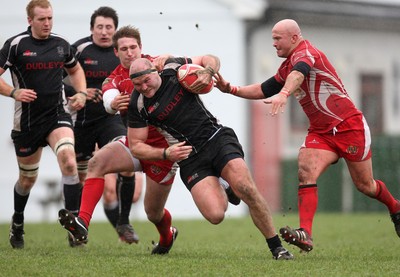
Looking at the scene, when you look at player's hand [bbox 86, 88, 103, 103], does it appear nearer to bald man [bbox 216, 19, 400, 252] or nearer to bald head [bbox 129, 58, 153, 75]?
bald man [bbox 216, 19, 400, 252]

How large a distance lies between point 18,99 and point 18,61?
49 cm

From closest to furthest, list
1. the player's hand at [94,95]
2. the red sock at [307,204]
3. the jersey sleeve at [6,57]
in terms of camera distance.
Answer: the red sock at [307,204] < the jersey sleeve at [6,57] < the player's hand at [94,95]

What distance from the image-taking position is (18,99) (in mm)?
10758

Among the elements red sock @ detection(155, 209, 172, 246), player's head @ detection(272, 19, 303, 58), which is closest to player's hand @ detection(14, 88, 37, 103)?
red sock @ detection(155, 209, 172, 246)

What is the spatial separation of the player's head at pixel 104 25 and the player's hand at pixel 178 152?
310 centimetres

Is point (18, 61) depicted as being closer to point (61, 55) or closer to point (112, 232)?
point (61, 55)

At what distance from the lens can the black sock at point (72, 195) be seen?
11273mm

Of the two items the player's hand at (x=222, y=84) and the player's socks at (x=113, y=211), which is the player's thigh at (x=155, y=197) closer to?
the player's hand at (x=222, y=84)

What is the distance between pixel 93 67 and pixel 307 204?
3.41 m

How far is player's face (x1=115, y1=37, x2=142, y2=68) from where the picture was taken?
33.8ft

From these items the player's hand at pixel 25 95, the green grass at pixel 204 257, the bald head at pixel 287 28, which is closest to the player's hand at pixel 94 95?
the player's hand at pixel 25 95

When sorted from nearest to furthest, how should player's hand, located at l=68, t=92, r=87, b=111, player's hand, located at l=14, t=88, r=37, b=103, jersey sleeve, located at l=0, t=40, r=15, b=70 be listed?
1. player's hand, located at l=14, t=88, r=37, b=103
2. jersey sleeve, located at l=0, t=40, r=15, b=70
3. player's hand, located at l=68, t=92, r=87, b=111

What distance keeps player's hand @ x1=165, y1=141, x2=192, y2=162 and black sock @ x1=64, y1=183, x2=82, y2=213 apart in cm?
217

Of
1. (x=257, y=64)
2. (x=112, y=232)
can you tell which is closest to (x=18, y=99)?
(x=112, y=232)
